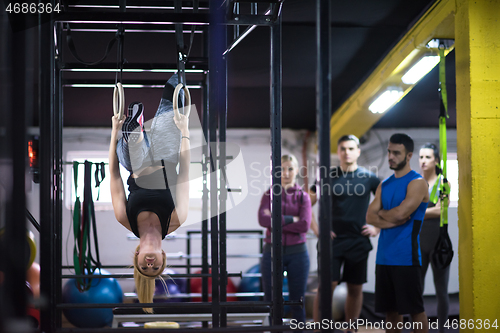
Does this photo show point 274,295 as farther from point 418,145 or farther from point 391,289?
point 418,145

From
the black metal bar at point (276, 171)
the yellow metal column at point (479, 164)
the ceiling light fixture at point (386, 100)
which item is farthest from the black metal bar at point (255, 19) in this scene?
the ceiling light fixture at point (386, 100)

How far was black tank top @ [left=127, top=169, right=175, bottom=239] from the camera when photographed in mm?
1904

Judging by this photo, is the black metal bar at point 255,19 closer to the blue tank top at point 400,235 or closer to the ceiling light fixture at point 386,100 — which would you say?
the blue tank top at point 400,235

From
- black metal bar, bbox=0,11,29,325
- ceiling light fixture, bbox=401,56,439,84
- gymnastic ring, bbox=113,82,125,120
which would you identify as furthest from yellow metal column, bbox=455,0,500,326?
black metal bar, bbox=0,11,29,325

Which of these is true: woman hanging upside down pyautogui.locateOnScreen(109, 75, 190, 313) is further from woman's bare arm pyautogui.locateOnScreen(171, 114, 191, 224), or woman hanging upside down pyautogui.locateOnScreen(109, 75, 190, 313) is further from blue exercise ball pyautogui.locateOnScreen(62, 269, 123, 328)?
blue exercise ball pyautogui.locateOnScreen(62, 269, 123, 328)

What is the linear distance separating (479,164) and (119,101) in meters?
1.86

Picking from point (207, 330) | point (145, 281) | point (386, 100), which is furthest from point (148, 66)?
point (386, 100)

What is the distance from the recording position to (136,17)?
1.69 meters

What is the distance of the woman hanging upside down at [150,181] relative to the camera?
6.27 feet

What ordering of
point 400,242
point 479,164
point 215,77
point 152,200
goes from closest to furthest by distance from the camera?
point 215,77
point 152,200
point 479,164
point 400,242

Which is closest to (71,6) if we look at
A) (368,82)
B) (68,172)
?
(368,82)

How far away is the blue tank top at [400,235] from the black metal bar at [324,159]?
5.23 feet

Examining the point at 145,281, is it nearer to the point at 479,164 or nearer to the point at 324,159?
the point at 324,159

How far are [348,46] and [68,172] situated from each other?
172 inches
